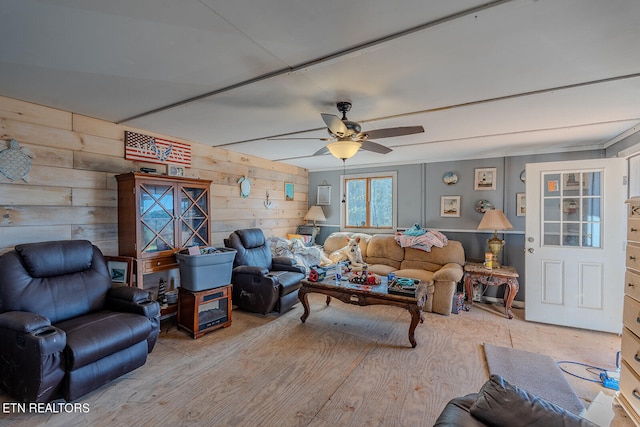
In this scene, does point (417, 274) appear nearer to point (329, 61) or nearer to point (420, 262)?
point (420, 262)

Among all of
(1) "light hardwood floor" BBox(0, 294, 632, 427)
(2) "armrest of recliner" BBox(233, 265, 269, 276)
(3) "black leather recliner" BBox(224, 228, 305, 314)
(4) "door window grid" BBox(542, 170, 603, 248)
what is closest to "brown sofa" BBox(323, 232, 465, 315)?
(1) "light hardwood floor" BBox(0, 294, 632, 427)

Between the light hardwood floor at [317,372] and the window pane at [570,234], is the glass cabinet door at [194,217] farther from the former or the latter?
the window pane at [570,234]

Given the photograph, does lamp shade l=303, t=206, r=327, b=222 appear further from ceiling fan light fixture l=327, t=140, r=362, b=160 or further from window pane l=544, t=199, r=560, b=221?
window pane l=544, t=199, r=560, b=221

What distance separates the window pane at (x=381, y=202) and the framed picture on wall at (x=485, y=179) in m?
1.42

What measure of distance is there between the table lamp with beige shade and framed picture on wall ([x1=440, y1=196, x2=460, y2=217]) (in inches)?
24.3

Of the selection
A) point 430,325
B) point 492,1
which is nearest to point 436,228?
point 430,325

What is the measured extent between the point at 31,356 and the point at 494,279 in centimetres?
463

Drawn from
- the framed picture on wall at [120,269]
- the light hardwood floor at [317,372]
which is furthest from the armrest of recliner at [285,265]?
the framed picture on wall at [120,269]

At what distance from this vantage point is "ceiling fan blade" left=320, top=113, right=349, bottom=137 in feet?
6.87

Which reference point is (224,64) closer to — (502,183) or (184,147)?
(184,147)

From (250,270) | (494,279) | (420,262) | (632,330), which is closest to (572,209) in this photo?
(494,279)

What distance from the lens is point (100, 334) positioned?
208 cm

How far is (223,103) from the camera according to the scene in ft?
8.29

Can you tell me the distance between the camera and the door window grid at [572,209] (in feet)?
10.9
